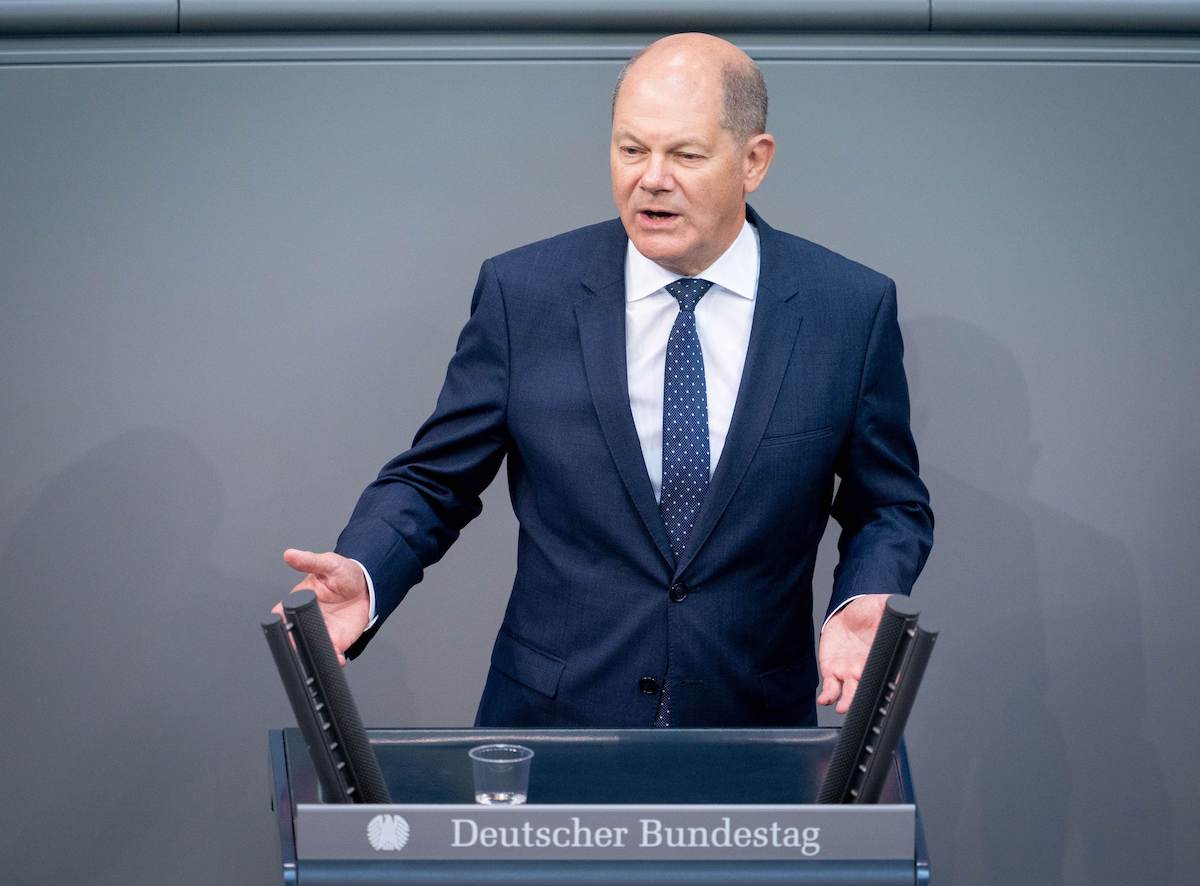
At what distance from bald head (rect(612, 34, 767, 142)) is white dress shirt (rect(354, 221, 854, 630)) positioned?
0.19 metres

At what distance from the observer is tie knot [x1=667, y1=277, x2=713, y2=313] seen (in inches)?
87.0

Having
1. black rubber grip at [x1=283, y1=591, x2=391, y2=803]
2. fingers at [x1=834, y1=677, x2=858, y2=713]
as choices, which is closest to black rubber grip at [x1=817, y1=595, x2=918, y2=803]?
fingers at [x1=834, y1=677, x2=858, y2=713]

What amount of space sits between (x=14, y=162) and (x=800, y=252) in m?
1.76

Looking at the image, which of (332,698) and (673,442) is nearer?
(332,698)

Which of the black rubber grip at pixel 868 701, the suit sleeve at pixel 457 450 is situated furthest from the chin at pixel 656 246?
the black rubber grip at pixel 868 701

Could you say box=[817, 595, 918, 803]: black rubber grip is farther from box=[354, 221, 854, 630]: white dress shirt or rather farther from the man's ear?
the man's ear

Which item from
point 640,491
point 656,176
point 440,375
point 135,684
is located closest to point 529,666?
point 640,491

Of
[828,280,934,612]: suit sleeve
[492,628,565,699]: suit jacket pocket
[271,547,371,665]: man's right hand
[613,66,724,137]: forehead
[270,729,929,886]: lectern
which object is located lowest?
[270,729,929,886]: lectern

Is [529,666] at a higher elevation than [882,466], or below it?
below

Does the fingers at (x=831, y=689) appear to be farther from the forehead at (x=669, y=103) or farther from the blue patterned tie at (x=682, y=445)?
the forehead at (x=669, y=103)

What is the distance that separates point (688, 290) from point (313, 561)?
76 centimetres

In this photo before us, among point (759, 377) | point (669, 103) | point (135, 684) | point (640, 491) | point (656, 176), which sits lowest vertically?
point (135, 684)

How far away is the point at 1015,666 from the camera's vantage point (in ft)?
10.8

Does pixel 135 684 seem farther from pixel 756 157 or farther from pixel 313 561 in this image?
pixel 756 157
